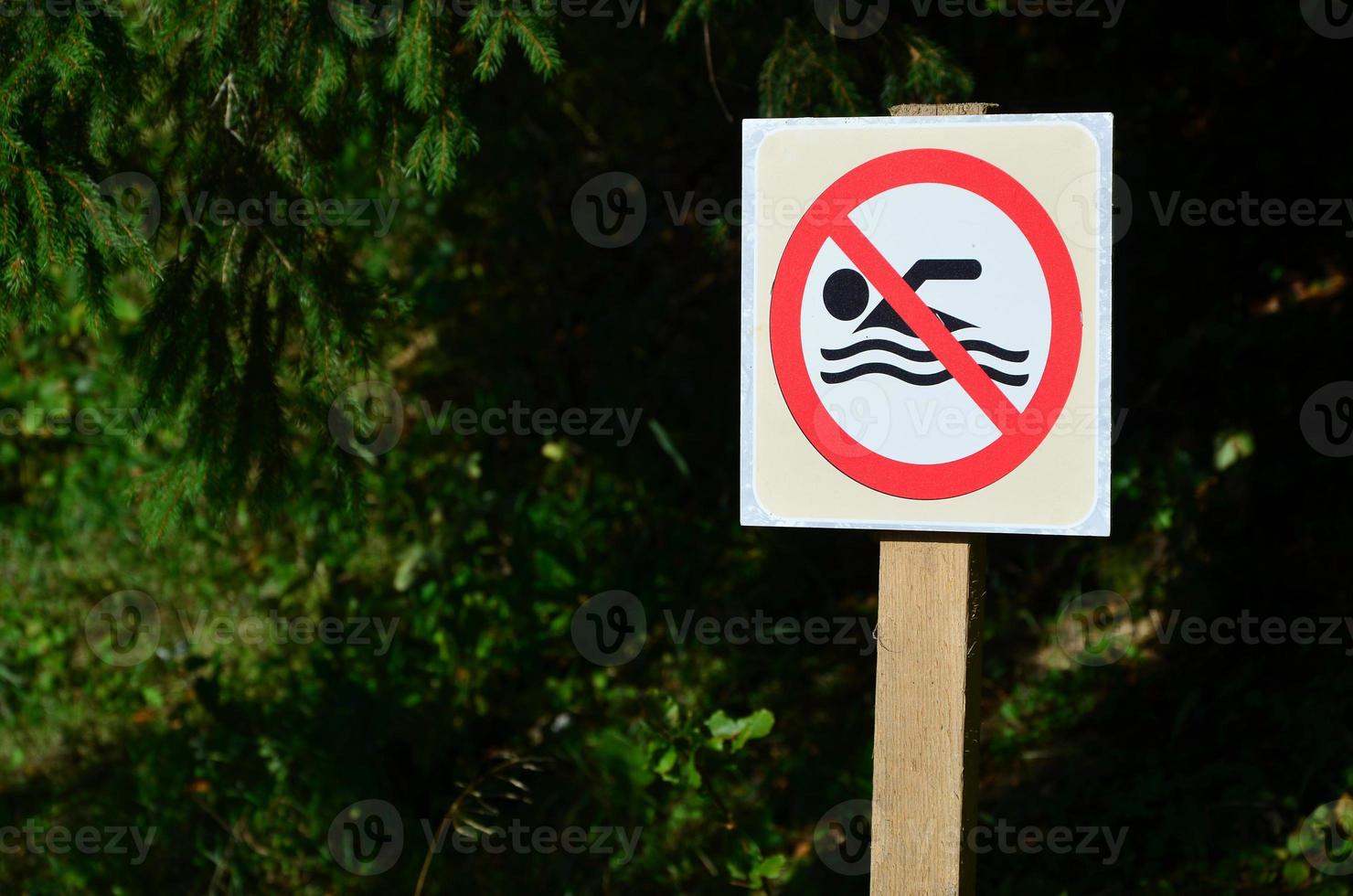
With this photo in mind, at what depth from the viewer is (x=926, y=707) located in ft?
6.27

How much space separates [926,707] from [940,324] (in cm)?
63

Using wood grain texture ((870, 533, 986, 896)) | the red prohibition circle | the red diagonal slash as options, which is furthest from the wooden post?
the red diagonal slash

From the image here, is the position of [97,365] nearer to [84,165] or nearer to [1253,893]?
[84,165]

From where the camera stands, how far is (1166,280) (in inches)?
172

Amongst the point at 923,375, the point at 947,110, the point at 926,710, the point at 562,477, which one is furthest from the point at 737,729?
the point at 562,477

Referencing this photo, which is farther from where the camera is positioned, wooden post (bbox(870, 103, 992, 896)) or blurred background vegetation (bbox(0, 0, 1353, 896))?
blurred background vegetation (bbox(0, 0, 1353, 896))

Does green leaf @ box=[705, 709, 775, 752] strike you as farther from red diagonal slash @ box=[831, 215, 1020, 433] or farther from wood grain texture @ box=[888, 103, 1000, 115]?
wood grain texture @ box=[888, 103, 1000, 115]

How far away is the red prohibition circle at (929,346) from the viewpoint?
6.02ft

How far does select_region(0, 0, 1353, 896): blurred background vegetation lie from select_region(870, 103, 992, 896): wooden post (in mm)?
832

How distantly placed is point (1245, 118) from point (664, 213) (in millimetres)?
2350

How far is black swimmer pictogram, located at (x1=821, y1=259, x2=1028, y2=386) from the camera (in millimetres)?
1844

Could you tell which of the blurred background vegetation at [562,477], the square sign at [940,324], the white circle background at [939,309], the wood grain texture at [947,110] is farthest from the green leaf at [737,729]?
the wood grain texture at [947,110]

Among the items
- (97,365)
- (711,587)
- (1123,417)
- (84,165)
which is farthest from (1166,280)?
(97,365)

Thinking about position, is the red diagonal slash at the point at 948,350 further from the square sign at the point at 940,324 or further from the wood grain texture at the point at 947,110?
the wood grain texture at the point at 947,110
